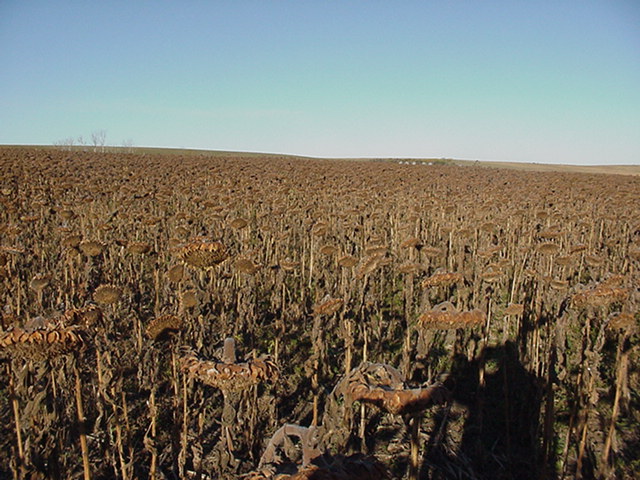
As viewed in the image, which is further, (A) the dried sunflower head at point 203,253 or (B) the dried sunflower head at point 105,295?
(B) the dried sunflower head at point 105,295

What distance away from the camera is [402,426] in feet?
12.6

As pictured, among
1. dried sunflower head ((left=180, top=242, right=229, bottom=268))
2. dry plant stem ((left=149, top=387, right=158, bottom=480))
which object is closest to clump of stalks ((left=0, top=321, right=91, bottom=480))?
dry plant stem ((left=149, top=387, right=158, bottom=480))

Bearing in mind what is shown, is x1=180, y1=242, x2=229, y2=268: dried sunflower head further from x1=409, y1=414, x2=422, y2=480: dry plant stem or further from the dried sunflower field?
x1=409, y1=414, x2=422, y2=480: dry plant stem

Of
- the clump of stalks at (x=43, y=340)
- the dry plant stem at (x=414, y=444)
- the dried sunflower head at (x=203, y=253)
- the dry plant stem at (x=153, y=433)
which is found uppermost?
the dried sunflower head at (x=203, y=253)

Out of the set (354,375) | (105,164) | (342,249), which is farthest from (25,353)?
(105,164)

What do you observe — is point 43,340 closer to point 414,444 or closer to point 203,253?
point 203,253

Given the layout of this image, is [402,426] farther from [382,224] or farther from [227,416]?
[382,224]

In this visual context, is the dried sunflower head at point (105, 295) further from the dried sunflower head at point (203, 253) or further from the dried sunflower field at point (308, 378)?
the dried sunflower head at point (203, 253)

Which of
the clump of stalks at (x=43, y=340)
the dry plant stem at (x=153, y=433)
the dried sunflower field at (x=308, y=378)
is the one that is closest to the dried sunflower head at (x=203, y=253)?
the dried sunflower field at (x=308, y=378)

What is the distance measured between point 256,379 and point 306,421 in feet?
6.77

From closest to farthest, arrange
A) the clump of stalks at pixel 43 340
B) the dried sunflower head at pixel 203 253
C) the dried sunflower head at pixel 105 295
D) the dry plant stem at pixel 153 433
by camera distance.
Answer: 1. the clump of stalks at pixel 43 340
2. the dry plant stem at pixel 153 433
3. the dried sunflower head at pixel 203 253
4. the dried sunflower head at pixel 105 295

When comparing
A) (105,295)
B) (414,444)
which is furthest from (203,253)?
(414,444)

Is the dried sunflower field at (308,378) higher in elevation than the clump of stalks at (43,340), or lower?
lower

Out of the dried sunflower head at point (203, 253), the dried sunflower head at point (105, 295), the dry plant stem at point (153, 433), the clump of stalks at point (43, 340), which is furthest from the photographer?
the dried sunflower head at point (105, 295)
